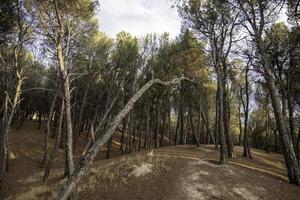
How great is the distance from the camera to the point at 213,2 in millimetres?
15734

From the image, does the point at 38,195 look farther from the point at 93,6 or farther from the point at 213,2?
the point at 213,2

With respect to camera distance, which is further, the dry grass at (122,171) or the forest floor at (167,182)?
the dry grass at (122,171)

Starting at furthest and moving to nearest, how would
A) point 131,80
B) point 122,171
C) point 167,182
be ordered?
point 131,80 → point 122,171 → point 167,182

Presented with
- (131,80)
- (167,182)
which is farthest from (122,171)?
(131,80)

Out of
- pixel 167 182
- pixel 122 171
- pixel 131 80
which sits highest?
pixel 131 80

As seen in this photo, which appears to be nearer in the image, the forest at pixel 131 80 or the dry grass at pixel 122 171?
the forest at pixel 131 80

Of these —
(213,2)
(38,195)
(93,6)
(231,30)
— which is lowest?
(38,195)

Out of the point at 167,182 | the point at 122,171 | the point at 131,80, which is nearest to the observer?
the point at 167,182

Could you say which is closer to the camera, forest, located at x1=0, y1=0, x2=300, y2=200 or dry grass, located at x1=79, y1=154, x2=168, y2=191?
forest, located at x1=0, y1=0, x2=300, y2=200

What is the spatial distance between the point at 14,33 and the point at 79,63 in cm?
485

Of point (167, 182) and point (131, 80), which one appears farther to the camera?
point (131, 80)

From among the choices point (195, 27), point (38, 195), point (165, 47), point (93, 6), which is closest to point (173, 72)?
point (165, 47)

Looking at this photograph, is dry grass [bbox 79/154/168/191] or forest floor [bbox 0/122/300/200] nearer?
forest floor [bbox 0/122/300/200]

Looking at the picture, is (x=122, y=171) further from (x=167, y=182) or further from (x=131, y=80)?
(x=131, y=80)
